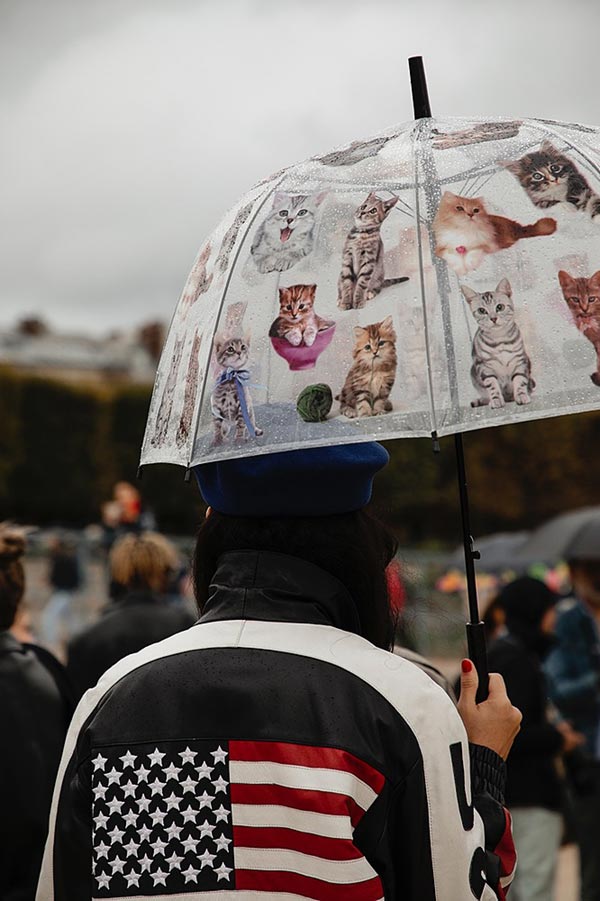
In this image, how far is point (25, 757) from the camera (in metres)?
3.64

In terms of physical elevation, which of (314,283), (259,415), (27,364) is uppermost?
(27,364)

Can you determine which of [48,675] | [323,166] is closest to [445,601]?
[48,675]

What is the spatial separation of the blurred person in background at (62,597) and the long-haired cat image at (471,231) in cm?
1328

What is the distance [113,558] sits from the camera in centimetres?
584

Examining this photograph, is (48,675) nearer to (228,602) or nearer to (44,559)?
(228,602)

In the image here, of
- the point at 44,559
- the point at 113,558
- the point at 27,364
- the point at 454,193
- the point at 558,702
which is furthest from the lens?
the point at 27,364

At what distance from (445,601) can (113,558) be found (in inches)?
522

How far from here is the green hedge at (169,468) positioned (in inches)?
1451

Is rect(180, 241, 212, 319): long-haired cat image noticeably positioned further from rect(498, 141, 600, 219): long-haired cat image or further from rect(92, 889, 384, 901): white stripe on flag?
rect(92, 889, 384, 901): white stripe on flag

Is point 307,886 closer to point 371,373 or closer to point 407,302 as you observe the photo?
point 371,373

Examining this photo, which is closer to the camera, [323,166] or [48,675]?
[323,166]

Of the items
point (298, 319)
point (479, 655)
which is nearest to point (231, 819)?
point (479, 655)

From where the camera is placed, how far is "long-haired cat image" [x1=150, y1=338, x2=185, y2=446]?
2.37 m

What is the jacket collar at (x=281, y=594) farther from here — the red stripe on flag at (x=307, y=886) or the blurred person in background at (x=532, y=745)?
the blurred person in background at (x=532, y=745)
